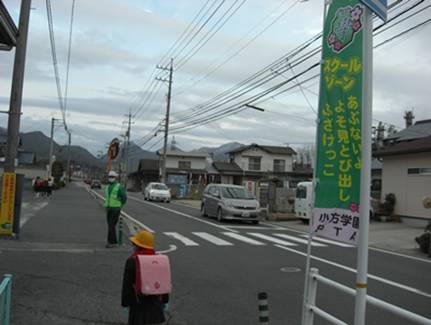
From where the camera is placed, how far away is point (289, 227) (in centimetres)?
2253

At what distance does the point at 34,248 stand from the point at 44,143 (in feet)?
448

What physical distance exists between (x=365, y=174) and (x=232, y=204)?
744 inches

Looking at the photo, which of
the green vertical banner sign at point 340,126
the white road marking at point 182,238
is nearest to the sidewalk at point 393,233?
the white road marking at point 182,238

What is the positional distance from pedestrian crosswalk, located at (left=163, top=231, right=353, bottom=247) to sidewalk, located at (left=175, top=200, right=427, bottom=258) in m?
1.94

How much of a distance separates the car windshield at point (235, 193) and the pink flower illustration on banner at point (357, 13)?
763 inches

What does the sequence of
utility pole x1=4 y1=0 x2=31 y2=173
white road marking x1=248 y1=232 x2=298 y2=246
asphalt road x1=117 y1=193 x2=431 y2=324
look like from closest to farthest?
asphalt road x1=117 y1=193 x2=431 y2=324
utility pole x1=4 y1=0 x2=31 y2=173
white road marking x1=248 y1=232 x2=298 y2=246

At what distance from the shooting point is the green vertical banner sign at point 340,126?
160 inches

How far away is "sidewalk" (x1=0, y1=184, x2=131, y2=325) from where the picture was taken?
673cm

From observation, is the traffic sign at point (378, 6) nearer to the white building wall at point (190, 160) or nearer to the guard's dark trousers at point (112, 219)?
the guard's dark trousers at point (112, 219)

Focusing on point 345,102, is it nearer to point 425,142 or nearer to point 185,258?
point 185,258

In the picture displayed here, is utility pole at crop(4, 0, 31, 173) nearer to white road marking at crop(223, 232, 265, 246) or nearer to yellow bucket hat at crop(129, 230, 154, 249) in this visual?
white road marking at crop(223, 232, 265, 246)

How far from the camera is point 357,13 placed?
4.13m

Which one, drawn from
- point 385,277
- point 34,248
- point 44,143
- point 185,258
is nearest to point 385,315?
point 385,277

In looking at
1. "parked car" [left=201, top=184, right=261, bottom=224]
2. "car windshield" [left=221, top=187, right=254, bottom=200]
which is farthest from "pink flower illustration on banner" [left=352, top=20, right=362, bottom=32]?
"car windshield" [left=221, top=187, right=254, bottom=200]
